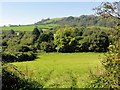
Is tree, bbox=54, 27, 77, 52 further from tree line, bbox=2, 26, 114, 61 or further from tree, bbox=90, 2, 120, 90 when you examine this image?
tree, bbox=90, 2, 120, 90

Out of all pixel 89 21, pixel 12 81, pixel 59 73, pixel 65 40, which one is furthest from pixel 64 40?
pixel 12 81

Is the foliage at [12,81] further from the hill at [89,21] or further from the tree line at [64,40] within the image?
the tree line at [64,40]

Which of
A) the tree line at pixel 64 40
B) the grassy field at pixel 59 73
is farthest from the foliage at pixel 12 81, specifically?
the tree line at pixel 64 40

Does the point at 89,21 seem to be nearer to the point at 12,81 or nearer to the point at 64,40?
the point at 64,40

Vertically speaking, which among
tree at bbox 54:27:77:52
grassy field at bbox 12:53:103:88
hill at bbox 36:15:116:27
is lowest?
grassy field at bbox 12:53:103:88

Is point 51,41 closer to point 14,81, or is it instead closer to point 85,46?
point 85,46

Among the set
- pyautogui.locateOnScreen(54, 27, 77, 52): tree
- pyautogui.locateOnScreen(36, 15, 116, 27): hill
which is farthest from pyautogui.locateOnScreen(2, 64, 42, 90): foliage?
pyautogui.locateOnScreen(54, 27, 77, 52): tree

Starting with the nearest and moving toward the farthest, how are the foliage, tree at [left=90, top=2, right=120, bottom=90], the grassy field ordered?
1. tree at [left=90, top=2, right=120, bottom=90]
2. the foliage
3. the grassy field

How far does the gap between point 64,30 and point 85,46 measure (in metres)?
7.58

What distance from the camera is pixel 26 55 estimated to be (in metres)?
32.8

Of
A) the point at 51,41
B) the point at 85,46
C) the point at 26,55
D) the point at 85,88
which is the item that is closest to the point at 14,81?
the point at 85,88

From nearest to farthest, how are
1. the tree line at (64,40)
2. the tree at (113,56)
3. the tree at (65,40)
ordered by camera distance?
the tree at (113,56), the tree line at (64,40), the tree at (65,40)

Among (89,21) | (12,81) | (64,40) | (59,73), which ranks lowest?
(59,73)

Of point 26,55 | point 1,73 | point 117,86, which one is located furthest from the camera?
point 26,55
